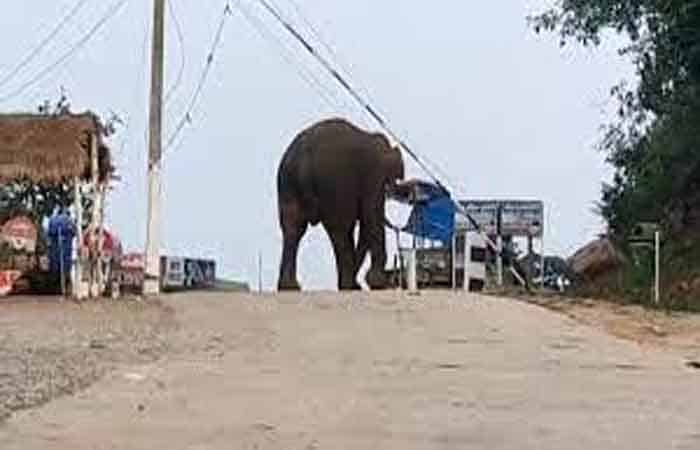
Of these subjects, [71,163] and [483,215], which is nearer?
[71,163]

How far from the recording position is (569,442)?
37.4ft

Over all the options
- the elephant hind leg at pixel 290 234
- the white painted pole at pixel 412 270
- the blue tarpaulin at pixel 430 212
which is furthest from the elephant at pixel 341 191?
the blue tarpaulin at pixel 430 212

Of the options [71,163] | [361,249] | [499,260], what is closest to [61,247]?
[71,163]

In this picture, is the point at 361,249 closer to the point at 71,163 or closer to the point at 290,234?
the point at 290,234

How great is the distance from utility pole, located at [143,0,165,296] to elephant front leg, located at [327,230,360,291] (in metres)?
3.29

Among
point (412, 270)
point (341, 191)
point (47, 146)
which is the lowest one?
point (412, 270)

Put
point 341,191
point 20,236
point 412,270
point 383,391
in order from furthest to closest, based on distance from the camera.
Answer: point 341,191 → point 20,236 → point 412,270 → point 383,391

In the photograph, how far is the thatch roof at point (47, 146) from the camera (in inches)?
1045

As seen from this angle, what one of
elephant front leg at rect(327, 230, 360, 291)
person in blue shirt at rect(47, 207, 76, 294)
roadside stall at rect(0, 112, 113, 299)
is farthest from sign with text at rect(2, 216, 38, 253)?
elephant front leg at rect(327, 230, 360, 291)

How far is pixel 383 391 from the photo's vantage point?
13938mm

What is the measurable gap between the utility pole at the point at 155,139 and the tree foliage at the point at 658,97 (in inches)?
350

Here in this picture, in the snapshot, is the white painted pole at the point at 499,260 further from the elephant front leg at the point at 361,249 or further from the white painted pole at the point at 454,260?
the elephant front leg at the point at 361,249

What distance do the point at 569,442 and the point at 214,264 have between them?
93.2 feet

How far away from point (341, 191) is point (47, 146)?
203 inches
